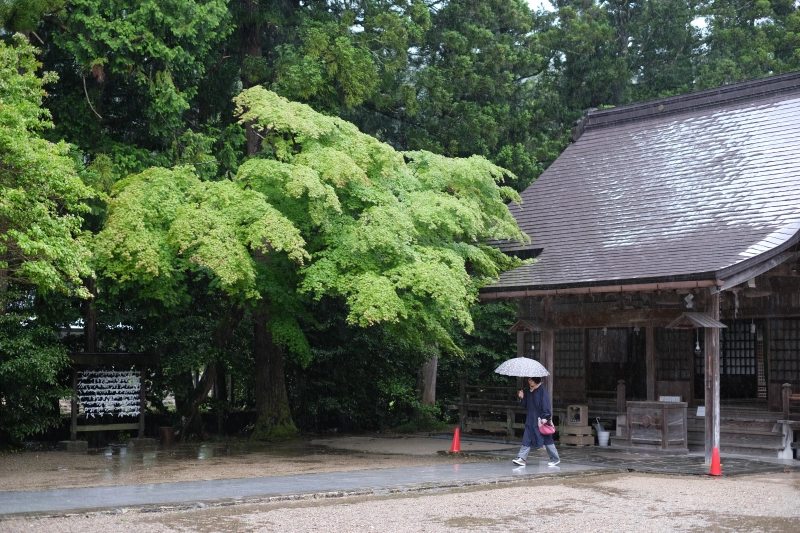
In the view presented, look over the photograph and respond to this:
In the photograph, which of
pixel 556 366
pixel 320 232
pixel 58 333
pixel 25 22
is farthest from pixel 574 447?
pixel 25 22

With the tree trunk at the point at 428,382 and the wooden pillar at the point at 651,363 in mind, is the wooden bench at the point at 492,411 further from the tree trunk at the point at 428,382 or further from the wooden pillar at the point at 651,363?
the tree trunk at the point at 428,382

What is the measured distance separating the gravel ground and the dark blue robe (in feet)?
6.53

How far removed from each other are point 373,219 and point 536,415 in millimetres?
4447

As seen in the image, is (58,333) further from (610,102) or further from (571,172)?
(610,102)

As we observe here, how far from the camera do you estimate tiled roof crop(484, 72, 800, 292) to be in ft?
56.6

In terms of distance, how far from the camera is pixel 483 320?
91.4ft

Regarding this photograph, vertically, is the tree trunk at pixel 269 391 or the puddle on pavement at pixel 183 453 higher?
the tree trunk at pixel 269 391

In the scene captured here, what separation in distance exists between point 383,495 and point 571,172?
13162 mm

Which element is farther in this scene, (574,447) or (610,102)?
(610,102)

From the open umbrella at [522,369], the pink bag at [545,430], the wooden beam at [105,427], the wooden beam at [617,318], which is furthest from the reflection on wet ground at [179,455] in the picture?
the wooden beam at [617,318]

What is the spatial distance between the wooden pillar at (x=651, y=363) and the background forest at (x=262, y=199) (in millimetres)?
3868

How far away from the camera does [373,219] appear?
16969 mm

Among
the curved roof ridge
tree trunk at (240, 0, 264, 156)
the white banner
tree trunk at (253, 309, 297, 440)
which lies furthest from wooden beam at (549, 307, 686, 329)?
the white banner

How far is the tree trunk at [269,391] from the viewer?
21.8m
